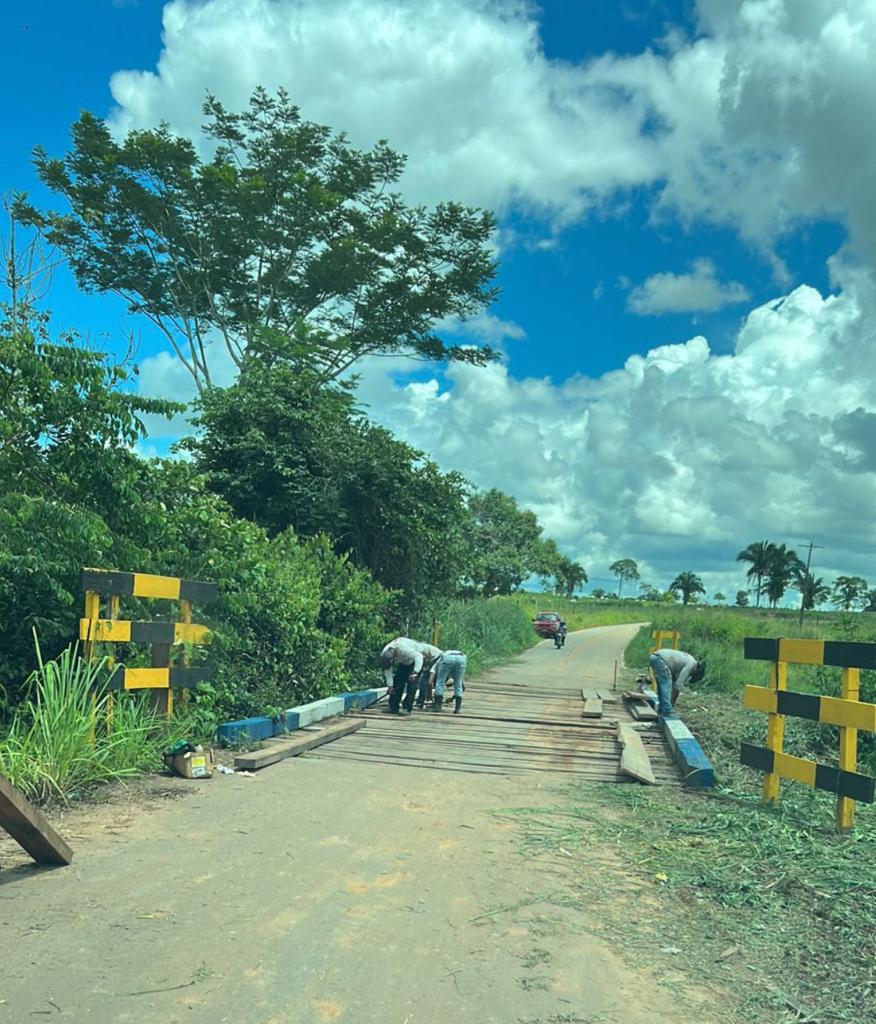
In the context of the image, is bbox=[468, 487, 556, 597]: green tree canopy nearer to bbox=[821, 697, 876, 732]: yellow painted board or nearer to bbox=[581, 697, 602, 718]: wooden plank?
bbox=[581, 697, 602, 718]: wooden plank

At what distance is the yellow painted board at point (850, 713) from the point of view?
6316 millimetres

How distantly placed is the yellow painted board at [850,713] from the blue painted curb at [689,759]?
6.30 feet

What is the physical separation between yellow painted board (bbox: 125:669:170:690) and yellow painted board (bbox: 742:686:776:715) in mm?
5477

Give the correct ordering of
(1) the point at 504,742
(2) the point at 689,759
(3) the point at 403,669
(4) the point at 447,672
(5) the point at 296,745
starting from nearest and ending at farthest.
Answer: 1. (2) the point at 689,759
2. (5) the point at 296,745
3. (1) the point at 504,742
4. (3) the point at 403,669
5. (4) the point at 447,672

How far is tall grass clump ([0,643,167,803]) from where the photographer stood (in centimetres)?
671

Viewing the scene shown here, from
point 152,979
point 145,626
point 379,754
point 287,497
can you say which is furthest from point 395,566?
point 152,979

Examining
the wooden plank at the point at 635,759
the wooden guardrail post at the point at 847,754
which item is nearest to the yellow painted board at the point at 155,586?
the wooden plank at the point at 635,759

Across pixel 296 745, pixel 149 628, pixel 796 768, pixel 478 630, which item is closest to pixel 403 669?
pixel 296 745

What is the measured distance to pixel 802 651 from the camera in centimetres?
720

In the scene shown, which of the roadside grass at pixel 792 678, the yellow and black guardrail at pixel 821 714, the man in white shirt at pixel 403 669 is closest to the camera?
the yellow and black guardrail at pixel 821 714

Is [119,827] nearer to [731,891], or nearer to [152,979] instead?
[152,979]

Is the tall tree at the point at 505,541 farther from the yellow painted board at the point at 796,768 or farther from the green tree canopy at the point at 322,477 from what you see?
the yellow painted board at the point at 796,768

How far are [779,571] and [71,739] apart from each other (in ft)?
333

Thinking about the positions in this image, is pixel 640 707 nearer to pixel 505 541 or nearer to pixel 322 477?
pixel 322 477
